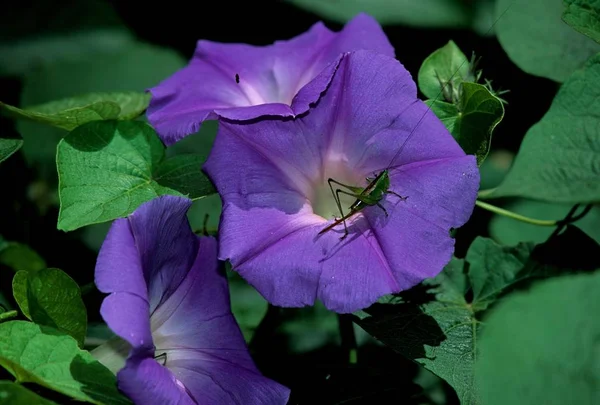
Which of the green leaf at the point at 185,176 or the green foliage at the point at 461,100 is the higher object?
the green foliage at the point at 461,100

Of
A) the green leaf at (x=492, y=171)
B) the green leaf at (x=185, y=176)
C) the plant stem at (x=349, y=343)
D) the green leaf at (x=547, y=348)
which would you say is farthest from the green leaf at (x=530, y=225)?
the green leaf at (x=547, y=348)

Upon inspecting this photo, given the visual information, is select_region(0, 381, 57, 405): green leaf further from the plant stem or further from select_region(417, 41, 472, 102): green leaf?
select_region(417, 41, 472, 102): green leaf

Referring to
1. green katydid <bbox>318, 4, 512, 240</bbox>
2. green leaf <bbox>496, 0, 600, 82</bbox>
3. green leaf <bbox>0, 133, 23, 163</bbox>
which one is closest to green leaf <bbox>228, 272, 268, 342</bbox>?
green katydid <bbox>318, 4, 512, 240</bbox>

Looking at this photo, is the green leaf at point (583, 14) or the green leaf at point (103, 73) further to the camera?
the green leaf at point (103, 73)

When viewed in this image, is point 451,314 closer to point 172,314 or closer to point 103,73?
point 172,314

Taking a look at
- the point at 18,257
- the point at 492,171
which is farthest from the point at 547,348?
the point at 492,171

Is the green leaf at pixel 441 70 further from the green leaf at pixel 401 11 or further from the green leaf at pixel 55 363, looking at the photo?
the green leaf at pixel 401 11

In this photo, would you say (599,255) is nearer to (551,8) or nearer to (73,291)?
(551,8)
